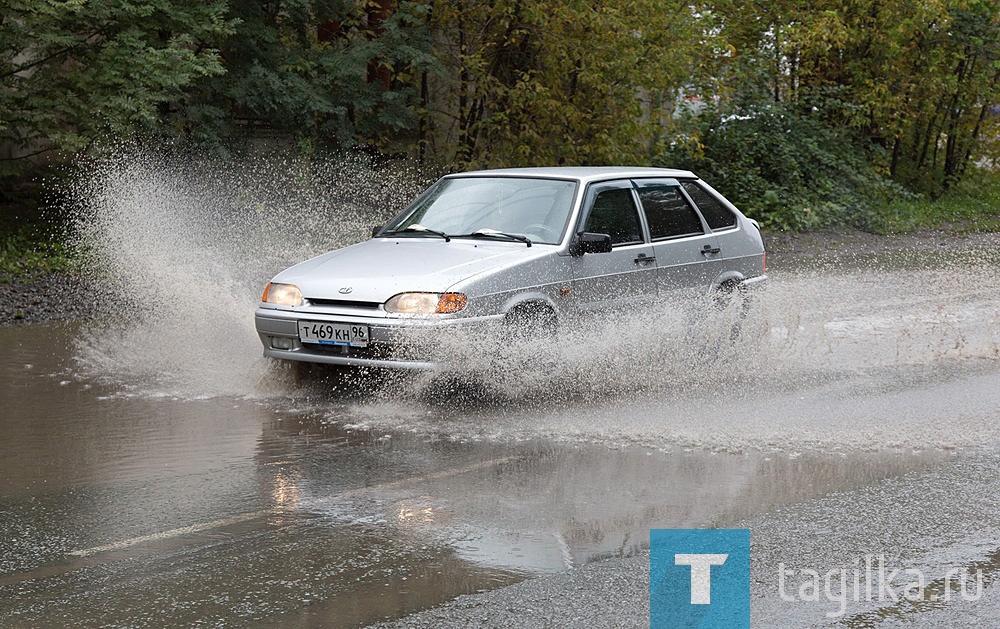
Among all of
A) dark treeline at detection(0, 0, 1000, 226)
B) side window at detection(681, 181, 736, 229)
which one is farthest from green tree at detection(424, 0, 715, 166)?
side window at detection(681, 181, 736, 229)

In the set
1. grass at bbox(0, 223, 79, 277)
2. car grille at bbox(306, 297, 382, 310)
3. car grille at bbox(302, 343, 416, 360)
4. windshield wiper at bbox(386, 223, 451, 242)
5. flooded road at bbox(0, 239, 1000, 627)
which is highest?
windshield wiper at bbox(386, 223, 451, 242)

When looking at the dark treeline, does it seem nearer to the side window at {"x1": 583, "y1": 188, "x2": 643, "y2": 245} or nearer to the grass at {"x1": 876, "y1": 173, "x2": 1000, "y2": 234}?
the grass at {"x1": 876, "y1": 173, "x2": 1000, "y2": 234}

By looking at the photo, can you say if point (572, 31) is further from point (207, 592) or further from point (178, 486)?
point (207, 592)

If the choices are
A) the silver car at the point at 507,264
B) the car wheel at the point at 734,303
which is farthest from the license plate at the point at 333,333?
the car wheel at the point at 734,303

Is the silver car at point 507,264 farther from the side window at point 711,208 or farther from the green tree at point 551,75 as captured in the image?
the green tree at point 551,75

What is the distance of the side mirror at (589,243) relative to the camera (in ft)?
28.1

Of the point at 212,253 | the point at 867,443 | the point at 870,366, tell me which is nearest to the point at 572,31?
the point at 212,253

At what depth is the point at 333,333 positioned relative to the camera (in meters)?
8.01

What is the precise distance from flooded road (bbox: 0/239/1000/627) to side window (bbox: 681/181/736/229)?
727 millimetres

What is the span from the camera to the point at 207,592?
4594 millimetres

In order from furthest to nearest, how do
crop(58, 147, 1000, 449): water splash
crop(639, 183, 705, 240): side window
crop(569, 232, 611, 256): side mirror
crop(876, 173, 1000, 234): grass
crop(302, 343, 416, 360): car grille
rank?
crop(876, 173, 1000, 234): grass → crop(639, 183, 705, 240): side window → crop(569, 232, 611, 256): side mirror → crop(302, 343, 416, 360): car grille → crop(58, 147, 1000, 449): water splash

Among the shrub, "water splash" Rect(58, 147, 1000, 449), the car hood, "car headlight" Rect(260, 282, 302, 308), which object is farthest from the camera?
the shrub

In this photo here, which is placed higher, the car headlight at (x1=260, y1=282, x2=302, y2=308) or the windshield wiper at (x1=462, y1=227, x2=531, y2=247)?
the windshield wiper at (x1=462, y1=227, x2=531, y2=247)

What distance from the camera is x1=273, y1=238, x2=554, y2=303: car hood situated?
7.92 meters
